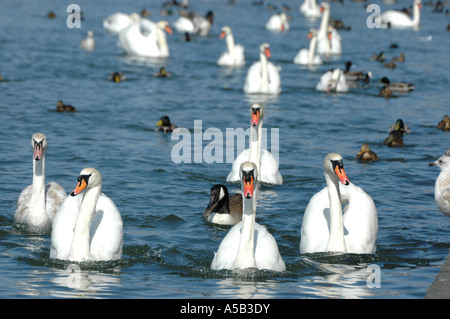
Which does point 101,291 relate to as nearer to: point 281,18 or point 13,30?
point 13,30

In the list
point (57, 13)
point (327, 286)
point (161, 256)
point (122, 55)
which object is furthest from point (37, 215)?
point (57, 13)

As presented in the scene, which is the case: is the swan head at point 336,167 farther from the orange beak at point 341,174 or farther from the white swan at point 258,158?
the white swan at point 258,158

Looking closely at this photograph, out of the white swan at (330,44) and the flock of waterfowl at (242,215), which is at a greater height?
the white swan at (330,44)

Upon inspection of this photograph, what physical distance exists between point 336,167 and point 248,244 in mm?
1445

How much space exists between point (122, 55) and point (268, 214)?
18.7 m

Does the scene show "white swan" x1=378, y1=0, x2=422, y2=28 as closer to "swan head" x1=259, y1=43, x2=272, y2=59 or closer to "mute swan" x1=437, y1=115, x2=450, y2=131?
"swan head" x1=259, y1=43, x2=272, y2=59

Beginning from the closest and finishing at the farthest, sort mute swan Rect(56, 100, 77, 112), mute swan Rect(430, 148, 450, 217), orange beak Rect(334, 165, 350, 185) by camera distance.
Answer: orange beak Rect(334, 165, 350, 185), mute swan Rect(430, 148, 450, 217), mute swan Rect(56, 100, 77, 112)

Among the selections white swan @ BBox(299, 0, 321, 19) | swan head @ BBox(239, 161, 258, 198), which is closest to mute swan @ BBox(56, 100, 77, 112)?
swan head @ BBox(239, 161, 258, 198)

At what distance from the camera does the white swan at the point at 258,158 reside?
1402cm

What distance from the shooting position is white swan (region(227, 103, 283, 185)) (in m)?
14.0

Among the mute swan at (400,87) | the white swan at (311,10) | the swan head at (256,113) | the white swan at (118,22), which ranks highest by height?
the white swan at (311,10)

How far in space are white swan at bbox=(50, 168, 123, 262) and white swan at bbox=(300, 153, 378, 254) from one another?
2234 millimetres

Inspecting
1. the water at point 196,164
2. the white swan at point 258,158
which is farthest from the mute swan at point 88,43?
the white swan at point 258,158

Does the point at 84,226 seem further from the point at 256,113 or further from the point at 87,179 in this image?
the point at 256,113
